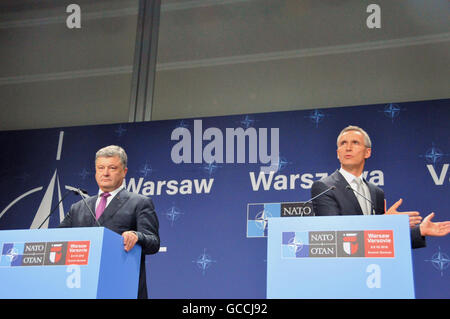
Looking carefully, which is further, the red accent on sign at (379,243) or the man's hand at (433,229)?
the man's hand at (433,229)

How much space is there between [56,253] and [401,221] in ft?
5.36

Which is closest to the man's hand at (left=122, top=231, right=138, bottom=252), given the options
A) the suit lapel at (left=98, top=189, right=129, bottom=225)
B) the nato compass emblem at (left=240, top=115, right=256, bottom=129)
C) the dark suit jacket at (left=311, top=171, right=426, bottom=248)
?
the suit lapel at (left=98, top=189, right=129, bottom=225)

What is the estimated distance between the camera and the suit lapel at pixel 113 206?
358cm

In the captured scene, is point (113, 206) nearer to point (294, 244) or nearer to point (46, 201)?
point (294, 244)

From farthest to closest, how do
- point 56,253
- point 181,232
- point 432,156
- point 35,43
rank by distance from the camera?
point 35,43 → point 181,232 → point 432,156 → point 56,253

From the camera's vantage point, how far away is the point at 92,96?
22.2 ft

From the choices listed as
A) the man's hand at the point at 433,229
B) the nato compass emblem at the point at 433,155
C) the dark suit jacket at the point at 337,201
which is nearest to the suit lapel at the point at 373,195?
the dark suit jacket at the point at 337,201

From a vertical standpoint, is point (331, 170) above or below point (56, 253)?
above

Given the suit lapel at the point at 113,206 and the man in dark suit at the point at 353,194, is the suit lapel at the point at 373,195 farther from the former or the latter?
the suit lapel at the point at 113,206

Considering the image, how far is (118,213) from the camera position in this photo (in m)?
3.58

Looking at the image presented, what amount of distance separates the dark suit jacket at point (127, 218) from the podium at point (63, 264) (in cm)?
35

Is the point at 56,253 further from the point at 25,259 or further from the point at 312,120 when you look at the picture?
the point at 312,120

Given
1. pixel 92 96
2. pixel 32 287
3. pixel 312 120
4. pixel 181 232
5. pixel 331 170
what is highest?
pixel 92 96

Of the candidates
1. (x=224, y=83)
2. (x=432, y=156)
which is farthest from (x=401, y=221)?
(x=224, y=83)
